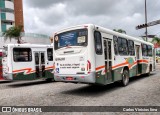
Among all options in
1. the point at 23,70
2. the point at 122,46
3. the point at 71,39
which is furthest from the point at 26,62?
the point at 122,46

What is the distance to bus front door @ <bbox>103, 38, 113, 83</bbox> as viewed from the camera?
11178mm

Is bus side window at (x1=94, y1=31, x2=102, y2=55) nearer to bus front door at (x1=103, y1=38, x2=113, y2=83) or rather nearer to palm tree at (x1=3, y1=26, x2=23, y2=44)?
bus front door at (x1=103, y1=38, x2=113, y2=83)

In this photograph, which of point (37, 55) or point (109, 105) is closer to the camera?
point (109, 105)

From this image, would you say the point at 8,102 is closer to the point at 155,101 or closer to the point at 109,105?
the point at 109,105

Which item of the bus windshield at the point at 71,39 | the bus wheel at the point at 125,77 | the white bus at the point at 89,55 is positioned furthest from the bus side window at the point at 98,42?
the bus wheel at the point at 125,77

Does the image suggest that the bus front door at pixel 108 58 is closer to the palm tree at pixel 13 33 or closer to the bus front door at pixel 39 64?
the bus front door at pixel 39 64

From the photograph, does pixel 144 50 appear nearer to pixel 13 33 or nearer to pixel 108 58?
pixel 108 58

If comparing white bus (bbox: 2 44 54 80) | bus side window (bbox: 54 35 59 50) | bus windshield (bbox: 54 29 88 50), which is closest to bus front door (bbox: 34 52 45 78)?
white bus (bbox: 2 44 54 80)

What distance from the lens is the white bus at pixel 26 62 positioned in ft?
49.3

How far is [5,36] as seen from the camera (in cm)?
3716

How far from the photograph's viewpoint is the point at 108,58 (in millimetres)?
11406

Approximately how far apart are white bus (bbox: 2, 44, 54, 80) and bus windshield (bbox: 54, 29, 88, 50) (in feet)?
15.2

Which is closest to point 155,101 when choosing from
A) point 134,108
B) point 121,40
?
point 134,108

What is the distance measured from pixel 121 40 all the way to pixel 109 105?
5.75m
